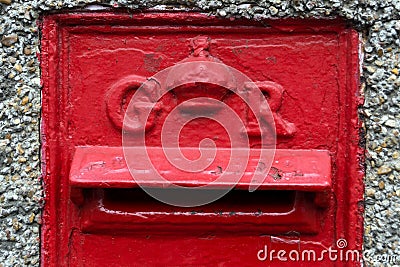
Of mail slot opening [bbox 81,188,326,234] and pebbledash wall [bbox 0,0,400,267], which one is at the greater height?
pebbledash wall [bbox 0,0,400,267]

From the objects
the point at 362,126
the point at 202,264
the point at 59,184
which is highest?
the point at 362,126

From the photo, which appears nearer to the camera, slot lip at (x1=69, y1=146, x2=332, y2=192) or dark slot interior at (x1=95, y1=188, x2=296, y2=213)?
slot lip at (x1=69, y1=146, x2=332, y2=192)

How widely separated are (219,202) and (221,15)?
0.39 metres

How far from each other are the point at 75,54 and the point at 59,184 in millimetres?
279

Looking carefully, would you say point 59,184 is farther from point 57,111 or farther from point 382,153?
point 382,153

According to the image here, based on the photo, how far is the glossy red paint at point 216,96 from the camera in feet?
3.51

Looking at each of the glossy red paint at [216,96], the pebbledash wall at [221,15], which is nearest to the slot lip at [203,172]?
the glossy red paint at [216,96]

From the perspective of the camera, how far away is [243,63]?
42.3 inches

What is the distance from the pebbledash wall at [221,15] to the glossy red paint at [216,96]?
0.07 ft

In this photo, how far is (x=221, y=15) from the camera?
106 cm

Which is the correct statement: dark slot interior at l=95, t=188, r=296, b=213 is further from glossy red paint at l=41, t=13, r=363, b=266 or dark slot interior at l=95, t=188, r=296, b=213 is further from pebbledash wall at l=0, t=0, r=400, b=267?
pebbledash wall at l=0, t=0, r=400, b=267

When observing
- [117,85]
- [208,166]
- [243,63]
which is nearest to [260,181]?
[208,166]

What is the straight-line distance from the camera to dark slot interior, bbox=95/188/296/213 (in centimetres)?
108

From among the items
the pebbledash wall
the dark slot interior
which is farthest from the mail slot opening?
the pebbledash wall
